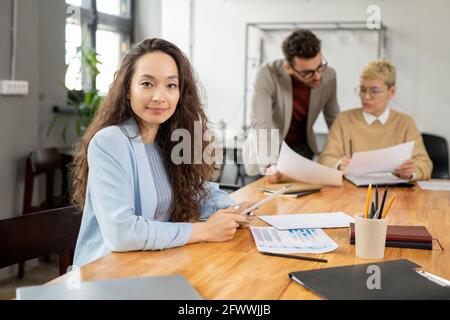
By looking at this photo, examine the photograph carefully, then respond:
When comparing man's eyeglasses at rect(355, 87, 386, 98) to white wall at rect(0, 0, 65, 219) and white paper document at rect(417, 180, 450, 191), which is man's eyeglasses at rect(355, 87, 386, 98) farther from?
white wall at rect(0, 0, 65, 219)

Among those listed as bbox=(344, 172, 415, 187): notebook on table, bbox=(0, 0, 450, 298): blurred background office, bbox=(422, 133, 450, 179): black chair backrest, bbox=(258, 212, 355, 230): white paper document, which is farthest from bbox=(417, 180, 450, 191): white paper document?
bbox=(0, 0, 450, 298): blurred background office

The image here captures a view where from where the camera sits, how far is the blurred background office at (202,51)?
3.17 meters

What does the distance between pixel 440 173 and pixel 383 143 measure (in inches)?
53.8

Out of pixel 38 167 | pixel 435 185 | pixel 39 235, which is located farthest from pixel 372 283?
pixel 38 167

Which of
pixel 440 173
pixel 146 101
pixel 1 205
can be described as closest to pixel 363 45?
pixel 440 173

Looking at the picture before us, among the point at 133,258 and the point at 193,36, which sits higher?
the point at 193,36

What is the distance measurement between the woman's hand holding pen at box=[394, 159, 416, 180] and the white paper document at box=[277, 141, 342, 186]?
0.98 ft

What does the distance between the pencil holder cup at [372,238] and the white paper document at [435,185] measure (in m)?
1.18

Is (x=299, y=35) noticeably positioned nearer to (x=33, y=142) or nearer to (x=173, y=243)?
(x=173, y=243)

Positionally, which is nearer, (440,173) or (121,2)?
(440,173)

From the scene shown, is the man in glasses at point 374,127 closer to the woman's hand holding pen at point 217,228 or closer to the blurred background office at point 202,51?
the blurred background office at point 202,51

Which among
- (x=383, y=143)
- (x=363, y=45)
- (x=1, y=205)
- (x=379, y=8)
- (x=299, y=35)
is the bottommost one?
(x=1, y=205)

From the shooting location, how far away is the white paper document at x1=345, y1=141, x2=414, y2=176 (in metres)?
2.25

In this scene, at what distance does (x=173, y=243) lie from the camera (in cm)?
125
